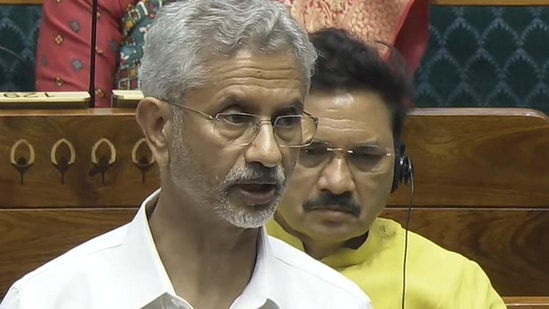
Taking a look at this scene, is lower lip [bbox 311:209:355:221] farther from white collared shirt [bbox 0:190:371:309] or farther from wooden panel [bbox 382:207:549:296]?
wooden panel [bbox 382:207:549:296]

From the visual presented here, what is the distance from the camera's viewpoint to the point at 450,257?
175 cm

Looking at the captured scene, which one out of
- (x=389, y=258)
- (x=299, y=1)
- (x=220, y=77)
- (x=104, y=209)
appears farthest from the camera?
(x=299, y=1)

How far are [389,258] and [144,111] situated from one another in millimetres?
575

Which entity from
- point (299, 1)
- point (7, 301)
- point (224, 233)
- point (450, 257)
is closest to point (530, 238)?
point (450, 257)

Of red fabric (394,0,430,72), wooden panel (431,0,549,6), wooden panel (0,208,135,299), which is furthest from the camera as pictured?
wooden panel (431,0,549,6)

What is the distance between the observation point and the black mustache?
167 centimetres

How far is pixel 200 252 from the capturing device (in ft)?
4.25

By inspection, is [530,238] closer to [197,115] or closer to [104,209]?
[104,209]

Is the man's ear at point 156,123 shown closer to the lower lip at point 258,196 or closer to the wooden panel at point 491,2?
the lower lip at point 258,196

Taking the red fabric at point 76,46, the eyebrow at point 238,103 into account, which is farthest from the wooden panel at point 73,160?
the eyebrow at point 238,103

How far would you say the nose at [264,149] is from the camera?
1.23 m

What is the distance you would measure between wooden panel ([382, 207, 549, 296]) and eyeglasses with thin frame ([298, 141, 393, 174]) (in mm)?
455

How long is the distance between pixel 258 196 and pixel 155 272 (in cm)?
13

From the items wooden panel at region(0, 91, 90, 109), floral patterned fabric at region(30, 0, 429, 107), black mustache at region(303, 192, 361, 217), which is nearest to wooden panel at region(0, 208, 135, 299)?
wooden panel at region(0, 91, 90, 109)
